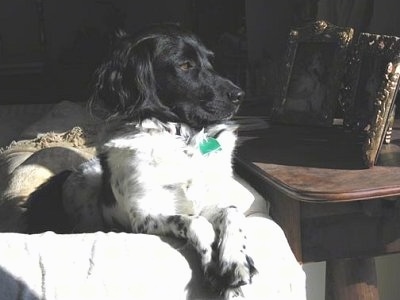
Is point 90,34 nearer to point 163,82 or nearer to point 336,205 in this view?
point 163,82

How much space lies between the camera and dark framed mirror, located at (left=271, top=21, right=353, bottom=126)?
2.07 metres

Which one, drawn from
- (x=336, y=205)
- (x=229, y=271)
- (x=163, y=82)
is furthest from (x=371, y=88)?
(x=229, y=271)

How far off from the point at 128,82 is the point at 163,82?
99 millimetres

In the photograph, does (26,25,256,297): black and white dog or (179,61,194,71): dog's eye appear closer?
(26,25,256,297): black and white dog

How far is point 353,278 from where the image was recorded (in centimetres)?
180

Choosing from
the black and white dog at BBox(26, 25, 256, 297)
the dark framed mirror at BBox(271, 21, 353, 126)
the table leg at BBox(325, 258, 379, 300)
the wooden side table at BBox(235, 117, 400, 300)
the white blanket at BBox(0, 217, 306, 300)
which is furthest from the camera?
the dark framed mirror at BBox(271, 21, 353, 126)

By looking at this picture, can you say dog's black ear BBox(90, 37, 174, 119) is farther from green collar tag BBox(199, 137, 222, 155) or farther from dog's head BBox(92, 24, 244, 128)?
green collar tag BBox(199, 137, 222, 155)

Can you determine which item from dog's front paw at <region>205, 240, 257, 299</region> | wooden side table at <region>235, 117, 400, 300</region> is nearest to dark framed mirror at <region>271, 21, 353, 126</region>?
wooden side table at <region>235, 117, 400, 300</region>

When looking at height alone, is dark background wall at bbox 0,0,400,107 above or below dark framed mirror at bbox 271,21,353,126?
below

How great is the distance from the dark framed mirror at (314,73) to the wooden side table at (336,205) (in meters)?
0.22

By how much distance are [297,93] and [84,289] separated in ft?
3.51

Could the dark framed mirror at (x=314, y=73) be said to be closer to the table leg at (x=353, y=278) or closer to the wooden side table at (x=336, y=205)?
the wooden side table at (x=336, y=205)

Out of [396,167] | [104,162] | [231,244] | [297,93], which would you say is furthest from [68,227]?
[396,167]

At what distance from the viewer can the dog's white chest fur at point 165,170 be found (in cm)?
169
